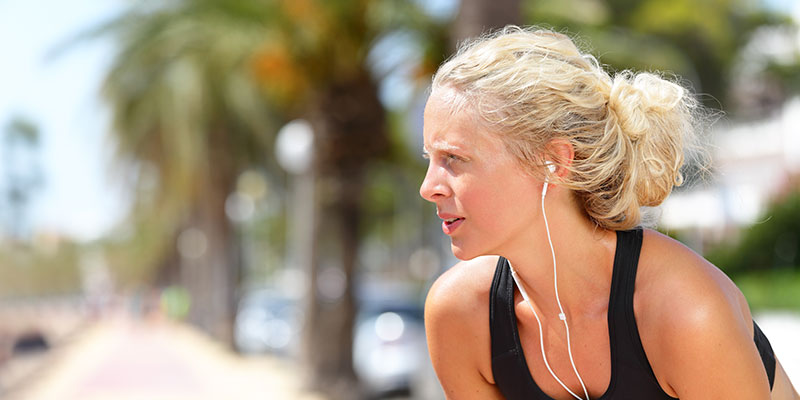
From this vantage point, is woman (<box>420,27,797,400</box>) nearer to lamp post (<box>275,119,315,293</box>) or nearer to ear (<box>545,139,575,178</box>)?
ear (<box>545,139,575,178</box>)

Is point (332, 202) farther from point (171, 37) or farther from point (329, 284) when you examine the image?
point (171, 37)

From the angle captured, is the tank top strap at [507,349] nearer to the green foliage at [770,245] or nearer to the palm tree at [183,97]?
the palm tree at [183,97]

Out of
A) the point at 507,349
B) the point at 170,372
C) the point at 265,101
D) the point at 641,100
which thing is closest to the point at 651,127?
the point at 641,100

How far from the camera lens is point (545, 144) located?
1.91 meters

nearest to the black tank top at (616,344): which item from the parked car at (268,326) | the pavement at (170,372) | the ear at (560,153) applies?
the ear at (560,153)

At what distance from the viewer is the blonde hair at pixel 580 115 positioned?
6.17 feet

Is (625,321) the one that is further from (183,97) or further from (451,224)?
(183,97)

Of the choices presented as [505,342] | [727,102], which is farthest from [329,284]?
[727,102]

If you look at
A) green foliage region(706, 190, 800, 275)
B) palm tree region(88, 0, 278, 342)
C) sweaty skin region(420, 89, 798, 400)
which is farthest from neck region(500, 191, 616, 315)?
green foliage region(706, 190, 800, 275)

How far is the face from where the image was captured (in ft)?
6.26

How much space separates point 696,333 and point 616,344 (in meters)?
0.18

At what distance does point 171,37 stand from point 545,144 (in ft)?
42.6

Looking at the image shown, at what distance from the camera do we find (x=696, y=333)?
1786 millimetres

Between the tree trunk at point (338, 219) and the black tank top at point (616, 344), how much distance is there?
9.38 m
